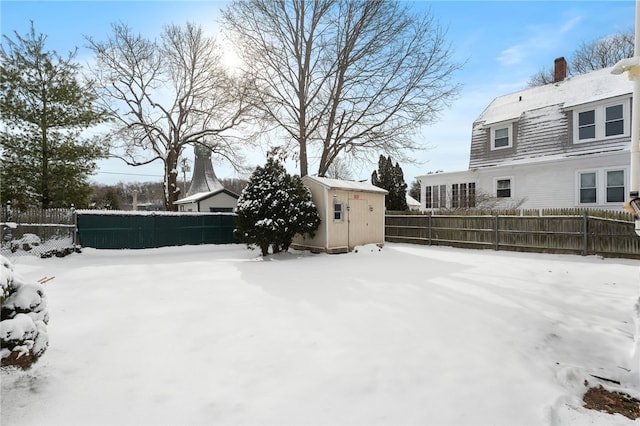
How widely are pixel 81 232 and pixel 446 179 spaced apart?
646 inches

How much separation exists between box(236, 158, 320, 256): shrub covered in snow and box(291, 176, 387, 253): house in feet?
1.47

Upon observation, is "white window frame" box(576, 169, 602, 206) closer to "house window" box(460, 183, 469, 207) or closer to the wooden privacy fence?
the wooden privacy fence

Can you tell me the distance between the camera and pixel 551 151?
1403cm

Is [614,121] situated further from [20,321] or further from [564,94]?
[20,321]

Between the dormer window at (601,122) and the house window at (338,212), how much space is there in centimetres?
1070

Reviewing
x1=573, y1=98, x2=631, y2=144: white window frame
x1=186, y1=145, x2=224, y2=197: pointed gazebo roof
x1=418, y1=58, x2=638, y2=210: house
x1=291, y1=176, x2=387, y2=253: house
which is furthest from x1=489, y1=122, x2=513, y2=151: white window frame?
x1=186, y1=145, x2=224, y2=197: pointed gazebo roof

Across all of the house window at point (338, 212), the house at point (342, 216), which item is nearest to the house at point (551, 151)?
the house at point (342, 216)

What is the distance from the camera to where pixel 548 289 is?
5949mm

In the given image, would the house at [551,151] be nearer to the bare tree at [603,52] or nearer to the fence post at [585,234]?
the fence post at [585,234]

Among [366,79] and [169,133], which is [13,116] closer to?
[169,133]

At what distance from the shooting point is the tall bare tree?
1983 cm

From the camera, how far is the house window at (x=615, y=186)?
11844mm

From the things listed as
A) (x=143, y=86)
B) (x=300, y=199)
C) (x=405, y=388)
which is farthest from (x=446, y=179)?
(x=143, y=86)

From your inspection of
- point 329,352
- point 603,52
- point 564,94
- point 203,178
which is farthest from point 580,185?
point 203,178
